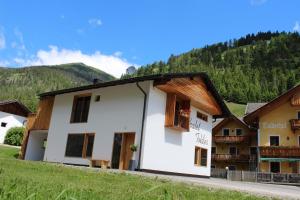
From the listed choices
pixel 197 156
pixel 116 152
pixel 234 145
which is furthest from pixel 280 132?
pixel 116 152

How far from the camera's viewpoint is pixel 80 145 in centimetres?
2230

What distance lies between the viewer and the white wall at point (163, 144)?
63.7ft

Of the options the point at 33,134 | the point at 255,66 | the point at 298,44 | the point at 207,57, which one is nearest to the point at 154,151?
the point at 33,134

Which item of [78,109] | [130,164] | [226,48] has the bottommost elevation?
[130,164]

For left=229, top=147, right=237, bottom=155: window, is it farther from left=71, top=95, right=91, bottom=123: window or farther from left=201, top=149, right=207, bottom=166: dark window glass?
left=71, top=95, right=91, bottom=123: window

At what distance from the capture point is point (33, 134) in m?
28.3

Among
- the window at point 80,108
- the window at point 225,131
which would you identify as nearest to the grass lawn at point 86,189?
the window at point 80,108

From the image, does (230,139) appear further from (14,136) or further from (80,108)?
(80,108)

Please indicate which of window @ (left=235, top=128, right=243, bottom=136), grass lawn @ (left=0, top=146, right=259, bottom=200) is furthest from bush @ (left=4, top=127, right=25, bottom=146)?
grass lawn @ (left=0, top=146, right=259, bottom=200)

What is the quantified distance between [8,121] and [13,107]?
211 cm

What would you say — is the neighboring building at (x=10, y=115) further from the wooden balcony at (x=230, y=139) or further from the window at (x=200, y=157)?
the window at (x=200, y=157)

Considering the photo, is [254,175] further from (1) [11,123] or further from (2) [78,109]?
(1) [11,123]

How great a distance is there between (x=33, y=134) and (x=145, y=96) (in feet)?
42.0

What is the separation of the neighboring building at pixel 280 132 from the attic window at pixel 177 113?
16.5 metres
